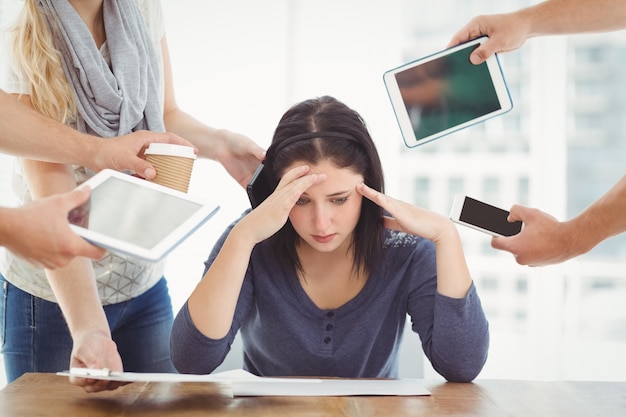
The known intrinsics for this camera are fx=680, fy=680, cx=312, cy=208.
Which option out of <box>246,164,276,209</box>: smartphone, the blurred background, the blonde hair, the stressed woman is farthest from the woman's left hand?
the blurred background

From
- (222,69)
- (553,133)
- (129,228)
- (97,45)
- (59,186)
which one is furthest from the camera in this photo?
(553,133)

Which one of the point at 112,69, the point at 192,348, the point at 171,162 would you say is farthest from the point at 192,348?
the point at 112,69

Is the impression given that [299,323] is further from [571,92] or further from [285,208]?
[571,92]

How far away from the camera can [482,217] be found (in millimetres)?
1562

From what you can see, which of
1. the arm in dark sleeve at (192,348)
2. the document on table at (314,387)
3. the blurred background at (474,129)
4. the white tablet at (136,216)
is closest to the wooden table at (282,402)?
the document on table at (314,387)

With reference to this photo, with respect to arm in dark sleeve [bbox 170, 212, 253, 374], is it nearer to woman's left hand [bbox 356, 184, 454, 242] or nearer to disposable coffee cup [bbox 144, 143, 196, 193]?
disposable coffee cup [bbox 144, 143, 196, 193]

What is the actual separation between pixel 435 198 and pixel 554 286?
0.94m

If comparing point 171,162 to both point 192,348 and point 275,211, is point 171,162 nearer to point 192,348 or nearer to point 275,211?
point 275,211

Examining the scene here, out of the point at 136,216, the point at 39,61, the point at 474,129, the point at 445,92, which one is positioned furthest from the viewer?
the point at 474,129

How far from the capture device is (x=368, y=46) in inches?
149

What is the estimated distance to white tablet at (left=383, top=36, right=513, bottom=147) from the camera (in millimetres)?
→ 1584

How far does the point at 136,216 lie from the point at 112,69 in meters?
0.67

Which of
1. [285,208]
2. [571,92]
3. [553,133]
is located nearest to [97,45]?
[285,208]

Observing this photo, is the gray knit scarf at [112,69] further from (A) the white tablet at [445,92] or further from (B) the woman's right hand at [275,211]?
(A) the white tablet at [445,92]
